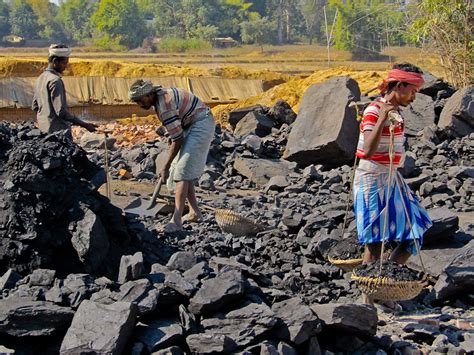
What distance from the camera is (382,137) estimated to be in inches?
211

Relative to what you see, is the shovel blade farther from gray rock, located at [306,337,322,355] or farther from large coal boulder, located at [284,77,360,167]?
gray rock, located at [306,337,322,355]

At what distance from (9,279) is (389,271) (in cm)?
239

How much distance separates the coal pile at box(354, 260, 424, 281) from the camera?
5262 mm

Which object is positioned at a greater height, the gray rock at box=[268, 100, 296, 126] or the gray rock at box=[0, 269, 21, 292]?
the gray rock at box=[0, 269, 21, 292]

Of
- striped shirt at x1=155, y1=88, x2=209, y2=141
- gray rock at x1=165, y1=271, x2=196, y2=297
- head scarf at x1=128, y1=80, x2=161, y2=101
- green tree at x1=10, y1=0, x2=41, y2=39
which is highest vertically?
head scarf at x1=128, y1=80, x2=161, y2=101

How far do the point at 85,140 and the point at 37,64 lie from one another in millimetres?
13315

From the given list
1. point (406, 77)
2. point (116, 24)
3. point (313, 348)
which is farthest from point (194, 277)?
point (116, 24)

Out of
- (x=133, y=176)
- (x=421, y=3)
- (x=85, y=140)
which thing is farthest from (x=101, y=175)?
(x=421, y=3)

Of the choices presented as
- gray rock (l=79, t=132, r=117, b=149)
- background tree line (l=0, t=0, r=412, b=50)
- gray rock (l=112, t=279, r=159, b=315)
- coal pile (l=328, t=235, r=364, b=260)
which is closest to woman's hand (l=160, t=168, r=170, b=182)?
coal pile (l=328, t=235, r=364, b=260)

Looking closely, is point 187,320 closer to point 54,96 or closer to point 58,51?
point 54,96

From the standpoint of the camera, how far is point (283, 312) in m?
4.68

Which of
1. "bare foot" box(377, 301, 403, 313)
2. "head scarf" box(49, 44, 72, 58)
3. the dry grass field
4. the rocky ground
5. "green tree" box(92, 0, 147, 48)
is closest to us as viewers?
the rocky ground

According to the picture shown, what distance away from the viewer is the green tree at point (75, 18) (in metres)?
74.9

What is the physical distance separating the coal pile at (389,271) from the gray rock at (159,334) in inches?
56.3
